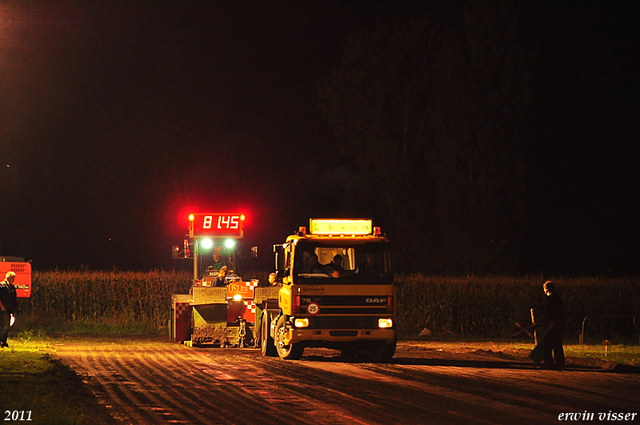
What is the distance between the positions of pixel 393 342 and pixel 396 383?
484cm

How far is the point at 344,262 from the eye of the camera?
22.1 meters

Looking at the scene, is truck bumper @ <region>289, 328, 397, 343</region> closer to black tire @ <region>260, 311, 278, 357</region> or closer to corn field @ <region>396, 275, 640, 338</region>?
black tire @ <region>260, 311, 278, 357</region>

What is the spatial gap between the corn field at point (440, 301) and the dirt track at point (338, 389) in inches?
556

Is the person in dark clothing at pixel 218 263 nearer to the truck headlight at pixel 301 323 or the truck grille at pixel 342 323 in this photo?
the truck headlight at pixel 301 323

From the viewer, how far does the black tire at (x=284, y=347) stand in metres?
22.2

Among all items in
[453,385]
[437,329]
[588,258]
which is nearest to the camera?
[453,385]

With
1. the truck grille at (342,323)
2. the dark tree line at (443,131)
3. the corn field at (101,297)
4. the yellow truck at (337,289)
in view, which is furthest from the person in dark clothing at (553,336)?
the dark tree line at (443,131)

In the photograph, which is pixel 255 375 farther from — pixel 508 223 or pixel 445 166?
pixel 445 166

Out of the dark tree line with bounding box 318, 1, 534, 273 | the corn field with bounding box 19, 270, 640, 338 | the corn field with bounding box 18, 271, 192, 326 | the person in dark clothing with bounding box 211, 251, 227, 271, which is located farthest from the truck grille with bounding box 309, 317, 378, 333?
the dark tree line with bounding box 318, 1, 534, 273

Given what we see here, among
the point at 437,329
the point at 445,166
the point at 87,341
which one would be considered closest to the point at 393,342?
the point at 87,341

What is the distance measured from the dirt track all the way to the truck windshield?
6.80ft

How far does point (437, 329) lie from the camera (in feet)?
125

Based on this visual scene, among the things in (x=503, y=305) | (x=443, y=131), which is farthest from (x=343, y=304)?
(x=443, y=131)

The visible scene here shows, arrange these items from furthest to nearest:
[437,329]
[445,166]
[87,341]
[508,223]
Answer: [445,166] < [508,223] < [437,329] < [87,341]
